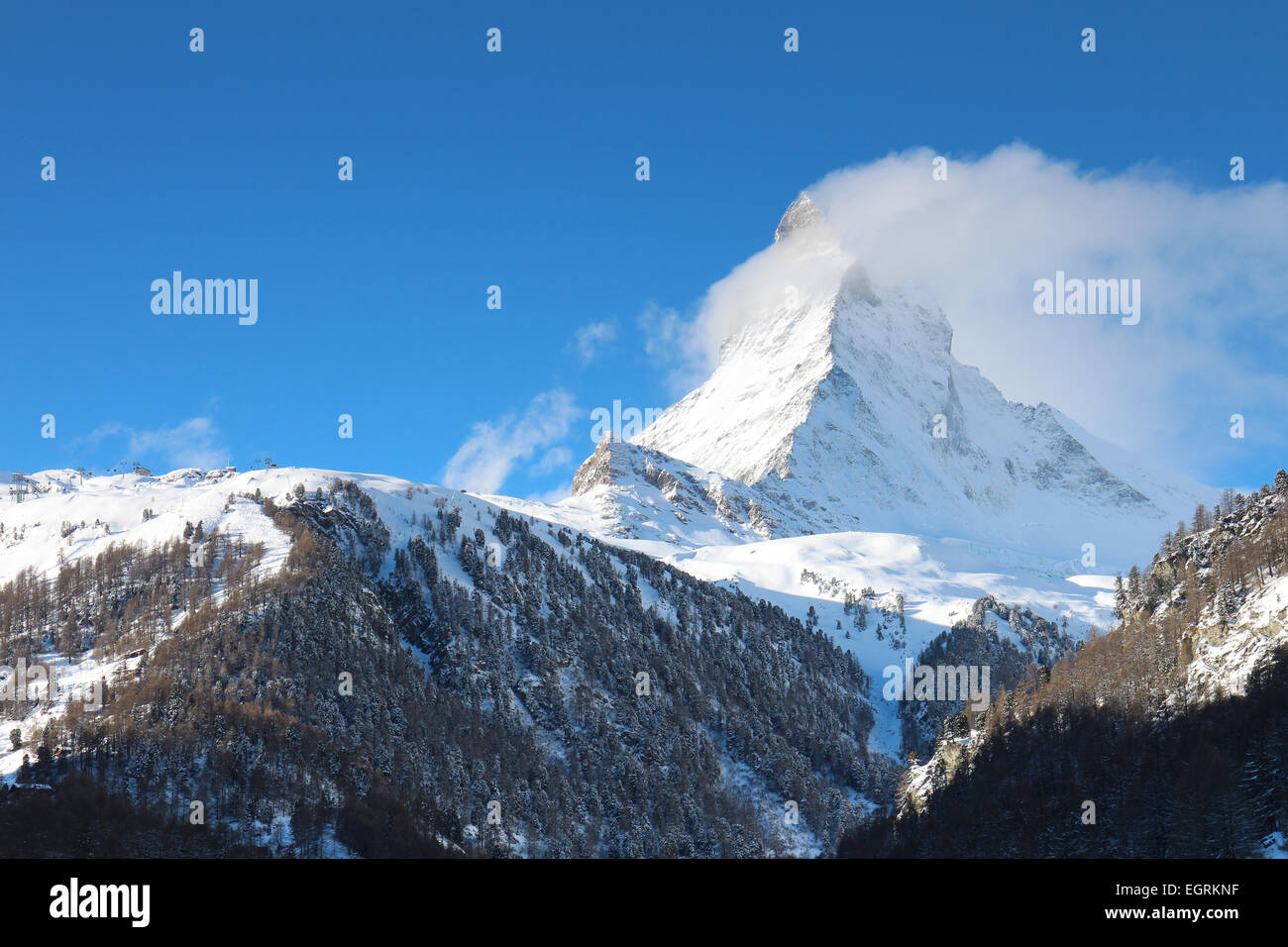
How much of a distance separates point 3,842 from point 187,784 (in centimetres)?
3071

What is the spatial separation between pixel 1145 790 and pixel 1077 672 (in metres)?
48.2

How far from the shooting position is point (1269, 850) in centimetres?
12394

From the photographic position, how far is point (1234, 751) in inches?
5679
